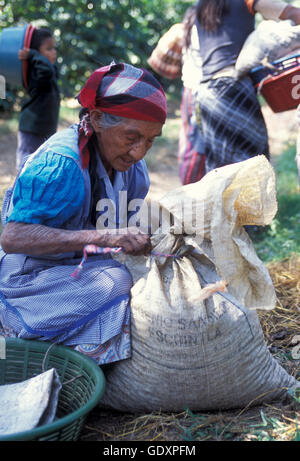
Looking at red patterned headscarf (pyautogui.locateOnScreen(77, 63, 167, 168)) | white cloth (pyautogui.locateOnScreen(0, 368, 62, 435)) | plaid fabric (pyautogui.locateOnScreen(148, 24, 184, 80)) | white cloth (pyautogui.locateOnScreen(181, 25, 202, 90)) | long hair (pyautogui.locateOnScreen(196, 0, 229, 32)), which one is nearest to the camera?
white cloth (pyautogui.locateOnScreen(0, 368, 62, 435))

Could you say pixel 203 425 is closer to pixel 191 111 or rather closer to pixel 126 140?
pixel 126 140

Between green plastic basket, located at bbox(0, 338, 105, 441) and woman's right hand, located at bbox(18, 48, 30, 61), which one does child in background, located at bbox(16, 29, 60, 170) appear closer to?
woman's right hand, located at bbox(18, 48, 30, 61)

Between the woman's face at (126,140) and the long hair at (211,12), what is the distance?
6.15ft

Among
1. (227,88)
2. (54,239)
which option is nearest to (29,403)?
(54,239)

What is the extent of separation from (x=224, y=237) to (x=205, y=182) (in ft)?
0.78

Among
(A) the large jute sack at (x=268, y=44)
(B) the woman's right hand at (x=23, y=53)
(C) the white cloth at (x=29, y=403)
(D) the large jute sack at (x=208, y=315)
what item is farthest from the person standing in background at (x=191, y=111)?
(C) the white cloth at (x=29, y=403)

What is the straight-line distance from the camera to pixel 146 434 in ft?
6.81

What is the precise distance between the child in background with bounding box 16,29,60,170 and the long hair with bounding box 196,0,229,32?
1.36 meters

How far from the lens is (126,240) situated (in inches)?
84.0

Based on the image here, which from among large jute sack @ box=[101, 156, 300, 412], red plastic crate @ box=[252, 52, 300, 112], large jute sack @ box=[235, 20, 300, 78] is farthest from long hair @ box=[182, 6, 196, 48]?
large jute sack @ box=[101, 156, 300, 412]

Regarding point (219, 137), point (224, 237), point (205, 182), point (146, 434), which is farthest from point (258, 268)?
point (219, 137)

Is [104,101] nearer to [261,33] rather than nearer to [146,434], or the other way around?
[146,434]

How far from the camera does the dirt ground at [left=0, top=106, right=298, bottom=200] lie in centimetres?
651

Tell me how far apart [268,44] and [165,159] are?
3928 mm
